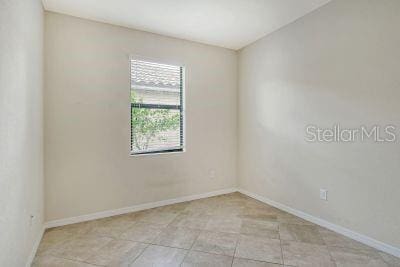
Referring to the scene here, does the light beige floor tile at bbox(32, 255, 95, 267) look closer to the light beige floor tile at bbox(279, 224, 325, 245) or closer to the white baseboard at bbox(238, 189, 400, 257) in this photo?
the light beige floor tile at bbox(279, 224, 325, 245)

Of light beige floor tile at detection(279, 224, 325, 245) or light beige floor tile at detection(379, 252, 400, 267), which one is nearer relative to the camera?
light beige floor tile at detection(379, 252, 400, 267)

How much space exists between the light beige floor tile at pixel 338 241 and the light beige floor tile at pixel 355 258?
74 millimetres

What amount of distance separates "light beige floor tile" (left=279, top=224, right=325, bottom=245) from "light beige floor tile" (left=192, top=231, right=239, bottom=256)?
0.56m

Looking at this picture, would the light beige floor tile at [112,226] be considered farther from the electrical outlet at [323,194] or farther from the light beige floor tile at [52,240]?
the electrical outlet at [323,194]

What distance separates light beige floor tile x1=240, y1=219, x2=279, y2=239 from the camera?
8.26 ft

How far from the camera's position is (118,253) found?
2146mm

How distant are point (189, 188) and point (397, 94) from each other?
2.86 metres

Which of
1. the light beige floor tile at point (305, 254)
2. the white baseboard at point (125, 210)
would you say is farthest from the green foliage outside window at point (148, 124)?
the light beige floor tile at point (305, 254)

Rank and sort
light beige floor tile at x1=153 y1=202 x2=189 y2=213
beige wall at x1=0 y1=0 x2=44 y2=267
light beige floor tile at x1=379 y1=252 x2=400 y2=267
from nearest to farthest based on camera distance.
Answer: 1. beige wall at x1=0 y1=0 x2=44 y2=267
2. light beige floor tile at x1=379 y1=252 x2=400 y2=267
3. light beige floor tile at x1=153 y1=202 x2=189 y2=213

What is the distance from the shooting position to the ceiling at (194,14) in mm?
2576

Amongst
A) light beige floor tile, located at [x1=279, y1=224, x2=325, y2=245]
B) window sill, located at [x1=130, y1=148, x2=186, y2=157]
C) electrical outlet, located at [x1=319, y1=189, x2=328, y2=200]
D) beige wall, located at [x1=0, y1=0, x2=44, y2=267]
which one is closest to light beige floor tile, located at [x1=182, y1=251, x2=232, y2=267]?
light beige floor tile, located at [x1=279, y1=224, x2=325, y2=245]

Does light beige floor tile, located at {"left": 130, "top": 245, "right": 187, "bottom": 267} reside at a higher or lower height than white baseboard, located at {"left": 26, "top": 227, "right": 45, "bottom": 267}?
lower

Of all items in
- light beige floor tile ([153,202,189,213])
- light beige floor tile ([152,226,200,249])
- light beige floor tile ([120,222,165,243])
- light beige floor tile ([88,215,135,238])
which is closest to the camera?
light beige floor tile ([152,226,200,249])

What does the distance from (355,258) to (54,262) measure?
8.95 ft
